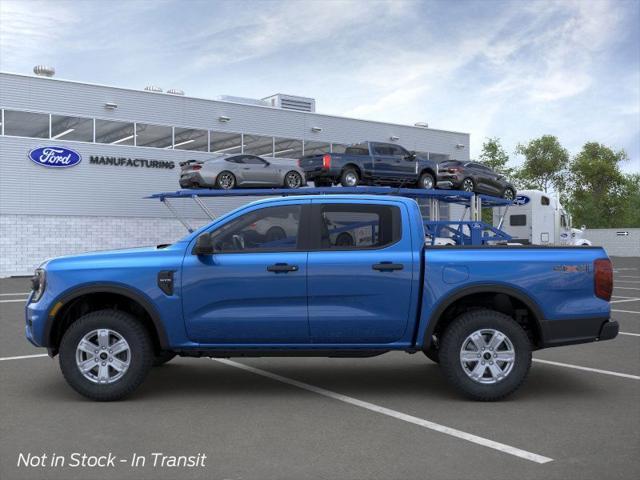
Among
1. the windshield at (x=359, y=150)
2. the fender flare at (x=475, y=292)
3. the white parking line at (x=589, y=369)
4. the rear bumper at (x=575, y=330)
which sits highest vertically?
the windshield at (x=359, y=150)

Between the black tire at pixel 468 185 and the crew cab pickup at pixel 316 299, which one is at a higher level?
the black tire at pixel 468 185

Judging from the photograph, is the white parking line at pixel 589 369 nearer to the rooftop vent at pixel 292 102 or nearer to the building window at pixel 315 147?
the building window at pixel 315 147

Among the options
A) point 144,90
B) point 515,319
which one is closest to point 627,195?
point 144,90

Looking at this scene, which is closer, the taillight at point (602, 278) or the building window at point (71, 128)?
the taillight at point (602, 278)

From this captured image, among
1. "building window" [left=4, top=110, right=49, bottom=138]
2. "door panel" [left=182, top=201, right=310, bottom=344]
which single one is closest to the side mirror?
"door panel" [left=182, top=201, right=310, bottom=344]

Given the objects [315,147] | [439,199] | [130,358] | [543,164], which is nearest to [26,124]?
[315,147]

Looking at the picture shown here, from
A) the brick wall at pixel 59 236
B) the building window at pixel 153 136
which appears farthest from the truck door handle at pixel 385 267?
the building window at pixel 153 136

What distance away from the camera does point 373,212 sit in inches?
257

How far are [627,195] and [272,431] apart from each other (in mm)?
80380

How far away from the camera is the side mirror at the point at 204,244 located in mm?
6109

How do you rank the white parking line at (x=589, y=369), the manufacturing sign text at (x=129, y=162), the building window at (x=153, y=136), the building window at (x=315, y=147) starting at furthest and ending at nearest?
the building window at (x=315, y=147) → the building window at (x=153, y=136) → the manufacturing sign text at (x=129, y=162) → the white parking line at (x=589, y=369)

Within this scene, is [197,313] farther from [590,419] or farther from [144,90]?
[144,90]

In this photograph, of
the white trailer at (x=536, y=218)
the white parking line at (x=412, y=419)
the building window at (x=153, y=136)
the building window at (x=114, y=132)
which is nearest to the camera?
the white parking line at (x=412, y=419)

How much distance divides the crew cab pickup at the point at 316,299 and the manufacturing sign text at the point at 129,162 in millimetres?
23852
